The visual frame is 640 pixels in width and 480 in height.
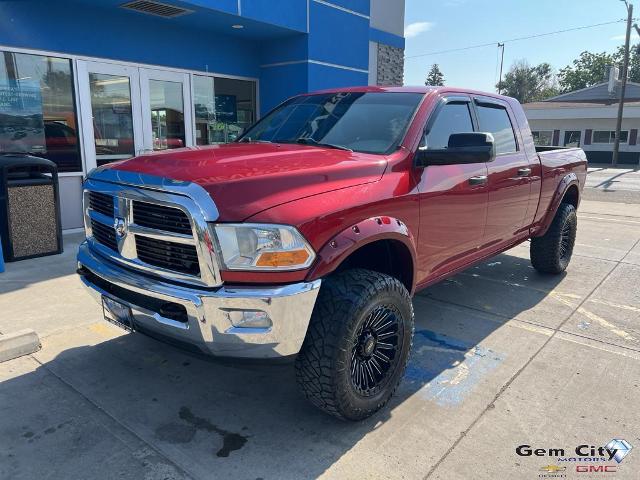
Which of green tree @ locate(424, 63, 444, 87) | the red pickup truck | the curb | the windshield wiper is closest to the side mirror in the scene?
the red pickup truck

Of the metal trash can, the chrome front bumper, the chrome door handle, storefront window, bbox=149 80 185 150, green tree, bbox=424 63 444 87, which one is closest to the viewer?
the chrome front bumper

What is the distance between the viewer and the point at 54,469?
2.48m

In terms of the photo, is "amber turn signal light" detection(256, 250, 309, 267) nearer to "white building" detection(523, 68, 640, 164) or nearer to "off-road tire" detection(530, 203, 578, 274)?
"off-road tire" detection(530, 203, 578, 274)

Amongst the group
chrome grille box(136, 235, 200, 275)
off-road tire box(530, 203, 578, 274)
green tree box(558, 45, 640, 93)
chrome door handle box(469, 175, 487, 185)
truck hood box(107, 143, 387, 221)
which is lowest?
off-road tire box(530, 203, 578, 274)

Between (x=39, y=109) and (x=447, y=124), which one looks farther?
(x=39, y=109)

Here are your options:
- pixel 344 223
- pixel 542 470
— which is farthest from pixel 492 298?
pixel 344 223

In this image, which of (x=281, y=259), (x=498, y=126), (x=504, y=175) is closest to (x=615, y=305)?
(x=504, y=175)

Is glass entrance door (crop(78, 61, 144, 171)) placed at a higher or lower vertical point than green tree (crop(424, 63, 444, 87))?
lower

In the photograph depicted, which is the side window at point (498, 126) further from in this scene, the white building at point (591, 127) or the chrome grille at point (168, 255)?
the white building at point (591, 127)

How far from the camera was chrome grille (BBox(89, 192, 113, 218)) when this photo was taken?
9.53 ft

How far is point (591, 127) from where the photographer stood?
37.1m

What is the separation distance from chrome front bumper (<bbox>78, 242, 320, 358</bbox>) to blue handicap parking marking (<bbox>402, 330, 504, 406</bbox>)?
124cm

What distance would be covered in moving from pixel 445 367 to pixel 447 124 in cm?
181

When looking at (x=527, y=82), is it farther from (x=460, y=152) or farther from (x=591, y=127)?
(x=460, y=152)
